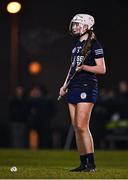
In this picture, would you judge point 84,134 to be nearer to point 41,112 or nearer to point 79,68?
point 79,68

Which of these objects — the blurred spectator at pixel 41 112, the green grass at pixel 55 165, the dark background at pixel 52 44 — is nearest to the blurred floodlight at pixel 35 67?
the dark background at pixel 52 44

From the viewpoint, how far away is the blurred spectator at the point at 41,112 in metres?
24.5

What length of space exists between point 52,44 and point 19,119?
252 cm

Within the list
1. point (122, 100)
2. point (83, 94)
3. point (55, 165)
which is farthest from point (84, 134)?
point (122, 100)

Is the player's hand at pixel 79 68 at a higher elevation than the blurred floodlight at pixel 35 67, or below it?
higher

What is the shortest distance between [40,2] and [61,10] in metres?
0.64

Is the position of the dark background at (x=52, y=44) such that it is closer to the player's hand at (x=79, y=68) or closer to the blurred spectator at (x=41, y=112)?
the blurred spectator at (x=41, y=112)

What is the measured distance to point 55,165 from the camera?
17125mm

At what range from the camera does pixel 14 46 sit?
25812mm

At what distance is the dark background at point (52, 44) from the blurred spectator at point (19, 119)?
636 mm

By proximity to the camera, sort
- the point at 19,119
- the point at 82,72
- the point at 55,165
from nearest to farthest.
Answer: the point at 82,72
the point at 55,165
the point at 19,119

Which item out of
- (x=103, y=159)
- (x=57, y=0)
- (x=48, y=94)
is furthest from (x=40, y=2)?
(x=103, y=159)

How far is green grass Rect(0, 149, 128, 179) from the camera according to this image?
12195mm

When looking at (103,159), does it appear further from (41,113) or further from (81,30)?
(81,30)
